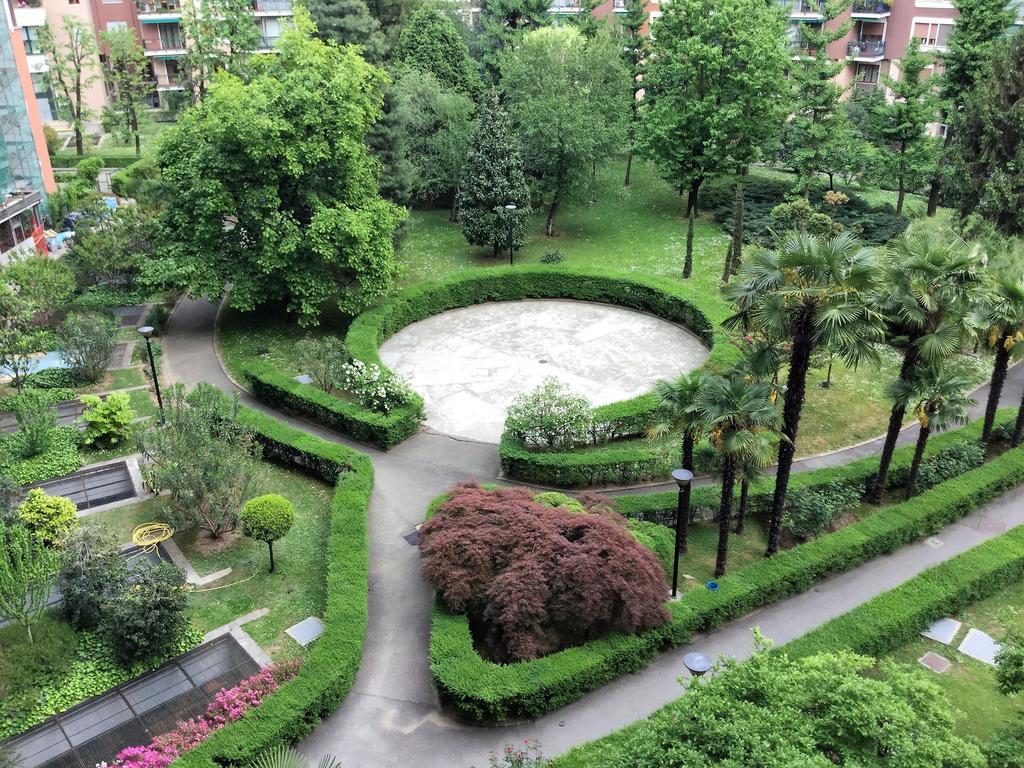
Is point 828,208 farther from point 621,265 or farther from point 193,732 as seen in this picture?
point 193,732

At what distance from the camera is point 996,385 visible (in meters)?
23.9

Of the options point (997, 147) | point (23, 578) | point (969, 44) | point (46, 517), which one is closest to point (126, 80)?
point (46, 517)

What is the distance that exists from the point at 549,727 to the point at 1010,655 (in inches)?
311

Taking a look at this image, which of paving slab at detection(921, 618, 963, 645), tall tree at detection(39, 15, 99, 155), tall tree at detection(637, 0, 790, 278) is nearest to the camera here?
paving slab at detection(921, 618, 963, 645)

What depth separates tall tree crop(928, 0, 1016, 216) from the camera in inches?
1539

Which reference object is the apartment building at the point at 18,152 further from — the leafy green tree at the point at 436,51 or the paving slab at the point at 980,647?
the paving slab at the point at 980,647

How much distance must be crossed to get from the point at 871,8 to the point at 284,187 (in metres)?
43.1

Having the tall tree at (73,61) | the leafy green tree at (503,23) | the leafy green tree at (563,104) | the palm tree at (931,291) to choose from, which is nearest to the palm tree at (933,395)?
the palm tree at (931,291)

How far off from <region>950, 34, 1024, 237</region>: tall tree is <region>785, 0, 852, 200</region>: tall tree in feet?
21.4

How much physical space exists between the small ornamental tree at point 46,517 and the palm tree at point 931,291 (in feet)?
64.5

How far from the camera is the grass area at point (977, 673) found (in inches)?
619

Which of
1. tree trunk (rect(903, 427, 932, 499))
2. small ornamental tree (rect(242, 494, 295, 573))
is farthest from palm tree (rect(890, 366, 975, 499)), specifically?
small ornamental tree (rect(242, 494, 295, 573))

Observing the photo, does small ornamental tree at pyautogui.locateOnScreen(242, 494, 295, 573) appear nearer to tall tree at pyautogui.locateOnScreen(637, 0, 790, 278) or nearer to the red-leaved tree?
the red-leaved tree

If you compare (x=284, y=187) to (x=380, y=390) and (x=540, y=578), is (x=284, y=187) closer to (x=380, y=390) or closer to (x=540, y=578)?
(x=380, y=390)
